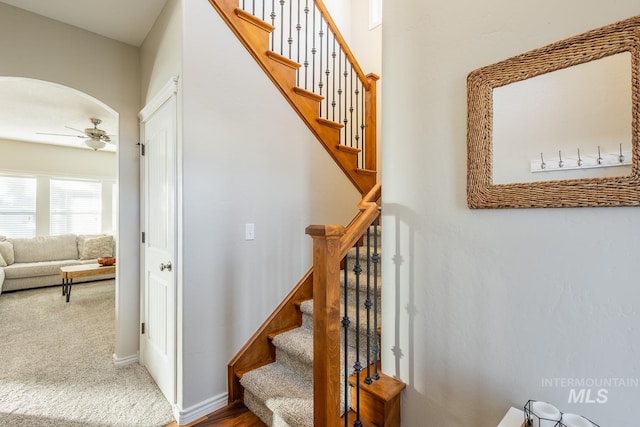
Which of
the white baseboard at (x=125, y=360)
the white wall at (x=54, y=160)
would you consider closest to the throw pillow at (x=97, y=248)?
the white wall at (x=54, y=160)

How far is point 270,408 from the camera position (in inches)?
65.8

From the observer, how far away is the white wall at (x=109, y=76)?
6.85ft

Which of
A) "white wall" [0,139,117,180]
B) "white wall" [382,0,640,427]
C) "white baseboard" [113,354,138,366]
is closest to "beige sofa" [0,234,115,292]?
"white wall" [0,139,117,180]

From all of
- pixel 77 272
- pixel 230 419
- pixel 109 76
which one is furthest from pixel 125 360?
pixel 77 272

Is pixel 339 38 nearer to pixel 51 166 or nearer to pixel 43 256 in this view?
pixel 43 256

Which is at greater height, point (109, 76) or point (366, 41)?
point (366, 41)

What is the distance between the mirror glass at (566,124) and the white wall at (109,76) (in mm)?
2623

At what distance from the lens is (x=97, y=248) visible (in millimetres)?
5492

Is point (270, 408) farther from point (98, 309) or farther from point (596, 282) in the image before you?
point (98, 309)

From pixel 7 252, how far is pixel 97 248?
1.18 meters

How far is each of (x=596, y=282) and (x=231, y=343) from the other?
1921 millimetres

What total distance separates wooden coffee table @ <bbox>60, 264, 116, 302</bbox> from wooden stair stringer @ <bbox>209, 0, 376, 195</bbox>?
13.1 ft

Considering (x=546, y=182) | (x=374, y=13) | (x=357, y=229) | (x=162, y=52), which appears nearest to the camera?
(x=546, y=182)

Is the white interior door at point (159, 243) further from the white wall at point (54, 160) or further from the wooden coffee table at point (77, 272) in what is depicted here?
the white wall at point (54, 160)
